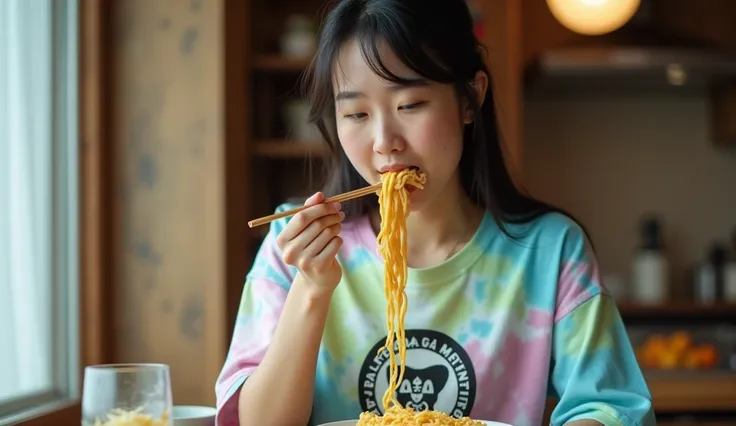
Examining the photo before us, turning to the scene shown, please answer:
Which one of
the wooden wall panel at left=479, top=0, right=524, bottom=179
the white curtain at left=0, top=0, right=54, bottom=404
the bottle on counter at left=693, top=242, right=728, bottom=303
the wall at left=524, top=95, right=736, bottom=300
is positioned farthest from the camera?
the wall at left=524, top=95, right=736, bottom=300

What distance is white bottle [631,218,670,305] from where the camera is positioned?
360 centimetres

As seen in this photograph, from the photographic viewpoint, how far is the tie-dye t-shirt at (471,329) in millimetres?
1466

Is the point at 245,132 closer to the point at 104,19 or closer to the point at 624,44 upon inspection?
the point at 104,19

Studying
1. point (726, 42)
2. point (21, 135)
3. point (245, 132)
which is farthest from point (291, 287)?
point (726, 42)

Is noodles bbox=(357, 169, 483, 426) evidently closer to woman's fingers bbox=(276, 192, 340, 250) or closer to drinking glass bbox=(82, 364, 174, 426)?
woman's fingers bbox=(276, 192, 340, 250)

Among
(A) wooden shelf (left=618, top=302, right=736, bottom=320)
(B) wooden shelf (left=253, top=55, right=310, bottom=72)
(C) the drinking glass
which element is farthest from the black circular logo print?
(A) wooden shelf (left=618, top=302, right=736, bottom=320)

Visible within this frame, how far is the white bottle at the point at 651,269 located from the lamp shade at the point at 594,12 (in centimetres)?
95

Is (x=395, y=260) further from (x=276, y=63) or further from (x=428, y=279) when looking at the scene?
(x=276, y=63)

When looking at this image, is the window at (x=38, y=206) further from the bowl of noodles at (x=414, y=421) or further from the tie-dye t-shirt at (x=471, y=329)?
the bowl of noodles at (x=414, y=421)

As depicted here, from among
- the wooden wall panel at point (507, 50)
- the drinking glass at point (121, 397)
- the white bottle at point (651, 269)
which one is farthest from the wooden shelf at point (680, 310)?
the drinking glass at point (121, 397)

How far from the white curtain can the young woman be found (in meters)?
0.89

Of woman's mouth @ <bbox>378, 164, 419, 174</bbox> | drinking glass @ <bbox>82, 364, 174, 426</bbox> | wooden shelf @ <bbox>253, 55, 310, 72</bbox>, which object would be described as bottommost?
drinking glass @ <bbox>82, 364, 174, 426</bbox>

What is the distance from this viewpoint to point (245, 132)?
3.19 m

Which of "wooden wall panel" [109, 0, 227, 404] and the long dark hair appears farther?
"wooden wall panel" [109, 0, 227, 404]
